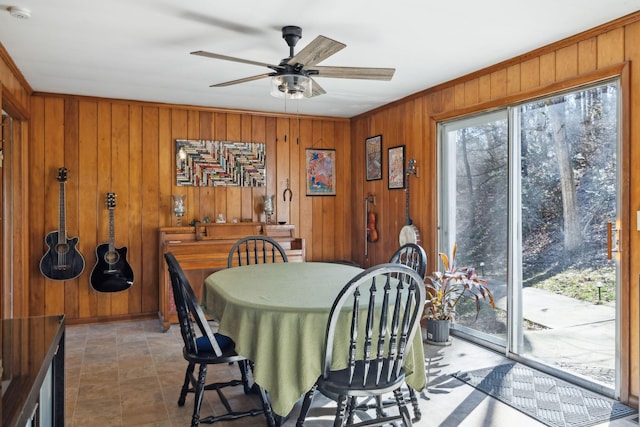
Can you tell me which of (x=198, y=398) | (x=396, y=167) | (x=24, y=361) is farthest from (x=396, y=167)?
(x=24, y=361)

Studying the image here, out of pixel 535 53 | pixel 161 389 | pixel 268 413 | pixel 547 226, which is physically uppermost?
pixel 535 53

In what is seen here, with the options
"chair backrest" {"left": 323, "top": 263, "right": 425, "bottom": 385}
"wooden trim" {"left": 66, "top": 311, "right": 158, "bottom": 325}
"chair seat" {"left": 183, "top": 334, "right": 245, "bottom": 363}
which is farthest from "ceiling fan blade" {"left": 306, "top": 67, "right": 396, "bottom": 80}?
"wooden trim" {"left": 66, "top": 311, "right": 158, "bottom": 325}

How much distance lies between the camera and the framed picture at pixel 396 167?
4.82 m

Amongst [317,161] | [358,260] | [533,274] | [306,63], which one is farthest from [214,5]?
[358,260]

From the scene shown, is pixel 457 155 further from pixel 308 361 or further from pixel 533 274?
pixel 308 361

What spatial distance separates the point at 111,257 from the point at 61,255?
450 millimetres

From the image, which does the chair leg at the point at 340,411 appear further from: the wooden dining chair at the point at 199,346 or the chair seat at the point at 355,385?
the wooden dining chair at the point at 199,346

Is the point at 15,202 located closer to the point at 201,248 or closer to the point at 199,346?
the point at 201,248

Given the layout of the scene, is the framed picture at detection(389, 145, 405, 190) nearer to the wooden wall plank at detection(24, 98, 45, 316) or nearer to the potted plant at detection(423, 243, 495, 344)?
the potted plant at detection(423, 243, 495, 344)

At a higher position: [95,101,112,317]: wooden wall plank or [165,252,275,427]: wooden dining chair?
[95,101,112,317]: wooden wall plank

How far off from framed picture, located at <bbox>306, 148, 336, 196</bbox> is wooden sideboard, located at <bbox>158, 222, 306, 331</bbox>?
0.70m

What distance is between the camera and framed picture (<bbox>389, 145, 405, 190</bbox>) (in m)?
4.82

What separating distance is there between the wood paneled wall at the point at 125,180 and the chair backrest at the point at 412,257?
8.23 feet

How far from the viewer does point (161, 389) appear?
303cm
